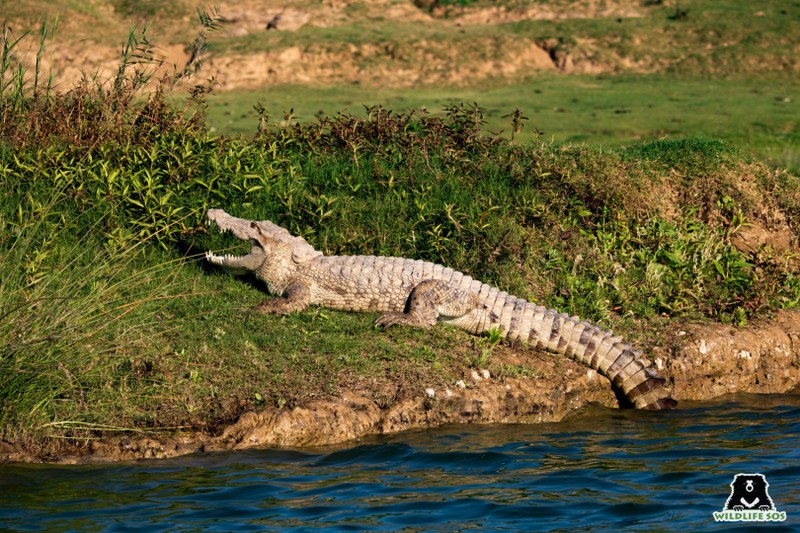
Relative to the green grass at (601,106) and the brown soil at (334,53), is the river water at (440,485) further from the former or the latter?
the brown soil at (334,53)

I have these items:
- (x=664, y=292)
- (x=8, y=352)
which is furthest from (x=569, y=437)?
(x=8, y=352)

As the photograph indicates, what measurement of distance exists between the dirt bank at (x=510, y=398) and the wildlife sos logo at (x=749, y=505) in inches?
67.7

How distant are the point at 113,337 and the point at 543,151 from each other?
16.0ft

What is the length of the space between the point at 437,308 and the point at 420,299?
15 centimetres

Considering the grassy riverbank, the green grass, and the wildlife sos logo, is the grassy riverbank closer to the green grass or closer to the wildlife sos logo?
the wildlife sos logo

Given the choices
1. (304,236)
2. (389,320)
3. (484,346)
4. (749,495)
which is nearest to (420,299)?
(389,320)

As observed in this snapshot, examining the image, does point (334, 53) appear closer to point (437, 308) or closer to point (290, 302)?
point (290, 302)

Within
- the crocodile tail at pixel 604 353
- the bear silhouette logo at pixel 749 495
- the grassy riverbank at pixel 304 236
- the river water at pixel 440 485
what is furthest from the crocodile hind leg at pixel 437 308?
the bear silhouette logo at pixel 749 495

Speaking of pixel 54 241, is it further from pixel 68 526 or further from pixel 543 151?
pixel 543 151

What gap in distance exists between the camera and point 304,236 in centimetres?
912

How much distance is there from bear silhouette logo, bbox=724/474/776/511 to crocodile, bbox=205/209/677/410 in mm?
1650

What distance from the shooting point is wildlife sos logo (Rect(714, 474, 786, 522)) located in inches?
220

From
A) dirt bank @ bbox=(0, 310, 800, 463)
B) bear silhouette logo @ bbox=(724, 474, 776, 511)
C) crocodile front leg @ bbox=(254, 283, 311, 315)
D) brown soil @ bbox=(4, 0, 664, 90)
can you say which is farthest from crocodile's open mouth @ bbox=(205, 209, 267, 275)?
brown soil @ bbox=(4, 0, 664, 90)

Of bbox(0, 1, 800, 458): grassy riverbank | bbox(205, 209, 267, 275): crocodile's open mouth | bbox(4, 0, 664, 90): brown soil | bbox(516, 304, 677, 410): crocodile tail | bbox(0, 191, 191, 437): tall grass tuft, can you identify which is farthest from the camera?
bbox(4, 0, 664, 90): brown soil
